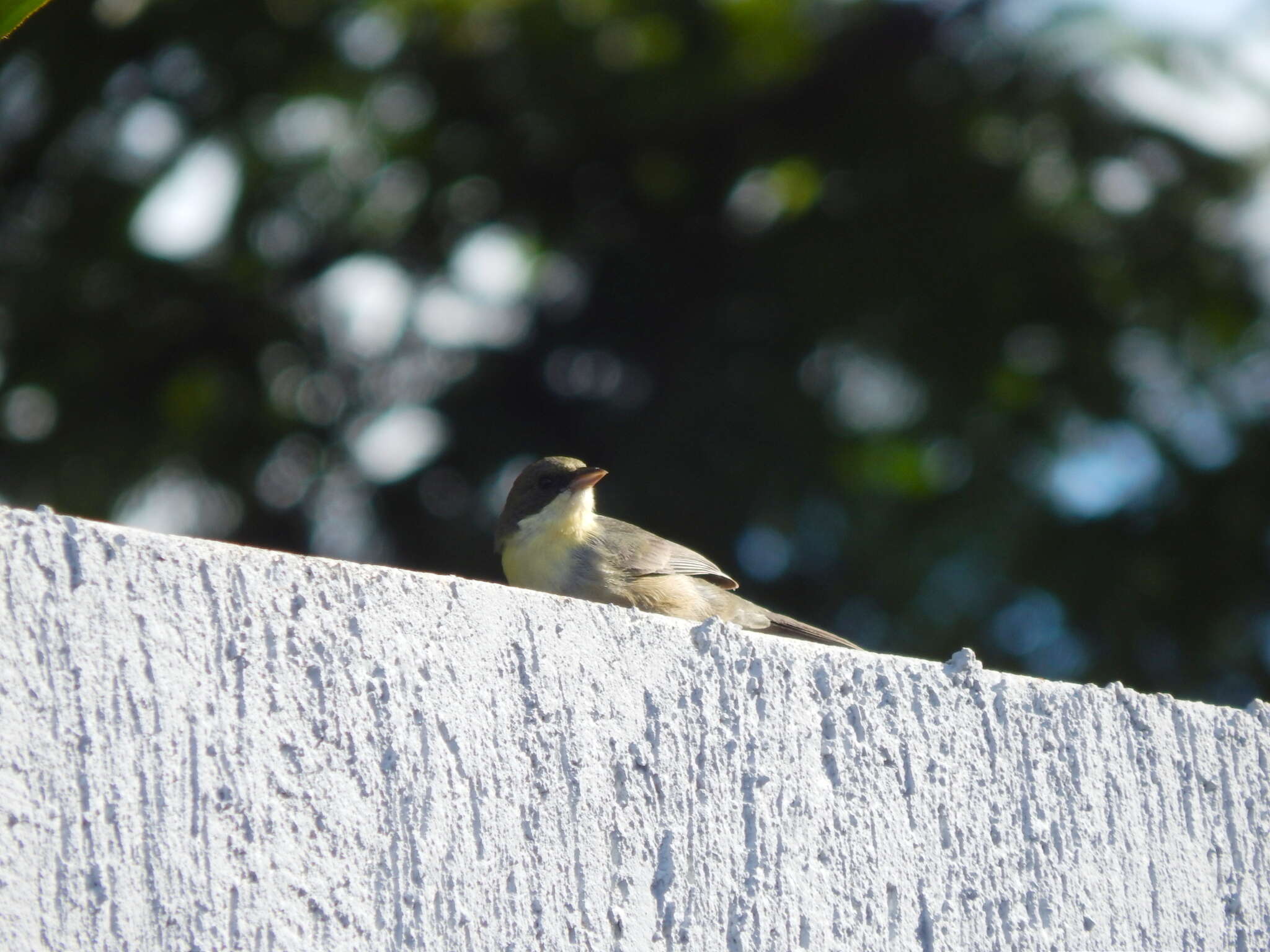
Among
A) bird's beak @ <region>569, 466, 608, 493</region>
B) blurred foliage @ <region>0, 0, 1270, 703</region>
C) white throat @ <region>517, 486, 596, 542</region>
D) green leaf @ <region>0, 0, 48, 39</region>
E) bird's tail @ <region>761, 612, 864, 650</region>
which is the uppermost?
blurred foliage @ <region>0, 0, 1270, 703</region>

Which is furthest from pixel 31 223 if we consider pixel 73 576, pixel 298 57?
pixel 73 576

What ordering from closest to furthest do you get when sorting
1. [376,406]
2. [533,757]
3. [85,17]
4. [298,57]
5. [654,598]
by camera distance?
1. [533,757]
2. [654,598]
3. [85,17]
4. [298,57]
5. [376,406]

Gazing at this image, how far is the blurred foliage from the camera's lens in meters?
7.43

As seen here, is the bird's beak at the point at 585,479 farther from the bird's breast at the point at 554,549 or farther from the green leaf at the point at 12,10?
the green leaf at the point at 12,10

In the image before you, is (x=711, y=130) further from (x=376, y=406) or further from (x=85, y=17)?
(x=85, y=17)

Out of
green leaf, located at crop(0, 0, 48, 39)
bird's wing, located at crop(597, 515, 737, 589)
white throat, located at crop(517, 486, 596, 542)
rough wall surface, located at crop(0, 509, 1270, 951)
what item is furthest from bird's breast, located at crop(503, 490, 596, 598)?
green leaf, located at crop(0, 0, 48, 39)

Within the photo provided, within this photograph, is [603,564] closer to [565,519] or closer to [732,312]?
[565,519]

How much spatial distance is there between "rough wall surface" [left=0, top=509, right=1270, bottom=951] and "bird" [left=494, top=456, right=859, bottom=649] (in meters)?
1.89

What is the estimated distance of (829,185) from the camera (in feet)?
25.6

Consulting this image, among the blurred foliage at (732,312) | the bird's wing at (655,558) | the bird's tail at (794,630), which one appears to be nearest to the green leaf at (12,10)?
the bird's wing at (655,558)

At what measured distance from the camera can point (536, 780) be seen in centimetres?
205

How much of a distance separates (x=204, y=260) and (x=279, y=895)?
692cm

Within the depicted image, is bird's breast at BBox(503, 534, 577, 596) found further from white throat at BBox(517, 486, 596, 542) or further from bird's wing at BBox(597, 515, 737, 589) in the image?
bird's wing at BBox(597, 515, 737, 589)

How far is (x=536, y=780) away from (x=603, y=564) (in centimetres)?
249
